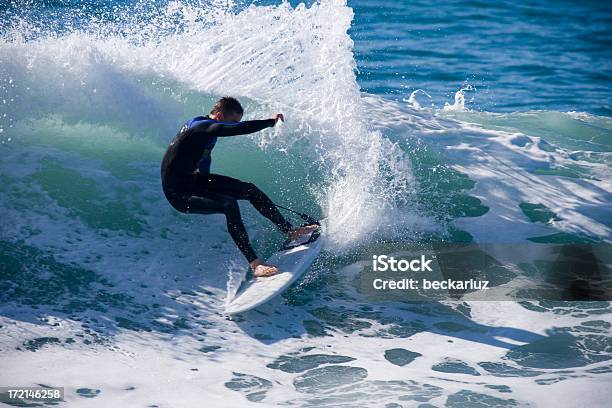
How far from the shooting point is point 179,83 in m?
8.13

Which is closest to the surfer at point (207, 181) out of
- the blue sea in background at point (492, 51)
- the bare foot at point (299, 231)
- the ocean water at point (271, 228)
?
the bare foot at point (299, 231)

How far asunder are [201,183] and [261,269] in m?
0.84

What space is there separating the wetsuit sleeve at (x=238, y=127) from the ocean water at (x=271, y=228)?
1.40 m

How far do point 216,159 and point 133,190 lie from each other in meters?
1.14

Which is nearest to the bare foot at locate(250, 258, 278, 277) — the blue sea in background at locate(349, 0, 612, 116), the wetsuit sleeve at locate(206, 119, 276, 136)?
the wetsuit sleeve at locate(206, 119, 276, 136)

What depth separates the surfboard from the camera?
5547 mm

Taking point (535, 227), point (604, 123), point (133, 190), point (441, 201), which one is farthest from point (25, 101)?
point (604, 123)

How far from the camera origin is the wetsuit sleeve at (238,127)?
5258mm

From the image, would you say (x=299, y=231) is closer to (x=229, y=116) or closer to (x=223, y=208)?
(x=223, y=208)

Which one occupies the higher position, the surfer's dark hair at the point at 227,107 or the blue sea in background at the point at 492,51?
the blue sea in background at the point at 492,51

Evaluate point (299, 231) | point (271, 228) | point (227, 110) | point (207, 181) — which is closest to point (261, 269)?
point (299, 231)

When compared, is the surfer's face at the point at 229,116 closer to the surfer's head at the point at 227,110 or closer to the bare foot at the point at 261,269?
the surfer's head at the point at 227,110

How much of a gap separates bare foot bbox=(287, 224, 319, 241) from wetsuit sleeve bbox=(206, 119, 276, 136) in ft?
3.62

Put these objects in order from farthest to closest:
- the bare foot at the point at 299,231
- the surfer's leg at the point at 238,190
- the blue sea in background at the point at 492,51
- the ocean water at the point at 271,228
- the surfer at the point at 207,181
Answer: the blue sea in background at the point at 492,51, the bare foot at the point at 299,231, the surfer's leg at the point at 238,190, the surfer at the point at 207,181, the ocean water at the point at 271,228
